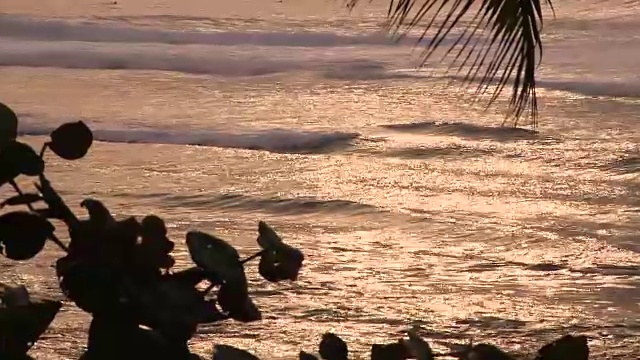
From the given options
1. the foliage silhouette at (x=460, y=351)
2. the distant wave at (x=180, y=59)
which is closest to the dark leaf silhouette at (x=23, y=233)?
the foliage silhouette at (x=460, y=351)

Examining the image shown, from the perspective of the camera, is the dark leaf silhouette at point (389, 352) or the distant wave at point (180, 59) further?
the distant wave at point (180, 59)

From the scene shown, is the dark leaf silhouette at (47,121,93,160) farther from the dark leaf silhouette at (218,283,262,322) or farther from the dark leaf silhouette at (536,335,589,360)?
the dark leaf silhouette at (536,335,589,360)

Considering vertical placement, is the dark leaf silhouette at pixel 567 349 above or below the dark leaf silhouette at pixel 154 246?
below

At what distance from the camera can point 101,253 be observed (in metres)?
1.44

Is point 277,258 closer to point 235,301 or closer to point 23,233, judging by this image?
point 235,301

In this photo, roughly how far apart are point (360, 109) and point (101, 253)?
7.51m

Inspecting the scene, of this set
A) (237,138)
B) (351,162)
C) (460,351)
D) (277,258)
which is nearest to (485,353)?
(460,351)

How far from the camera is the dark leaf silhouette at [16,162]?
154 centimetres

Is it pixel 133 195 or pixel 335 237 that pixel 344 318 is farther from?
pixel 133 195

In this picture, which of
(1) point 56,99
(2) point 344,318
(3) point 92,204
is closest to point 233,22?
(1) point 56,99

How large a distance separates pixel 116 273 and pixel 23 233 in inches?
6.0

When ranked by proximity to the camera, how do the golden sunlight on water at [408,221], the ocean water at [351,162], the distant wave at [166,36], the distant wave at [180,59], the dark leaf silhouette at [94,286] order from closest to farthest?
1. the dark leaf silhouette at [94,286]
2. the golden sunlight on water at [408,221]
3. the ocean water at [351,162]
4. the distant wave at [180,59]
5. the distant wave at [166,36]

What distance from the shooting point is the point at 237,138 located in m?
8.18

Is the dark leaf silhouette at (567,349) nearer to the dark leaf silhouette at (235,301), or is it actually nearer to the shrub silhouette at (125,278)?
the shrub silhouette at (125,278)
